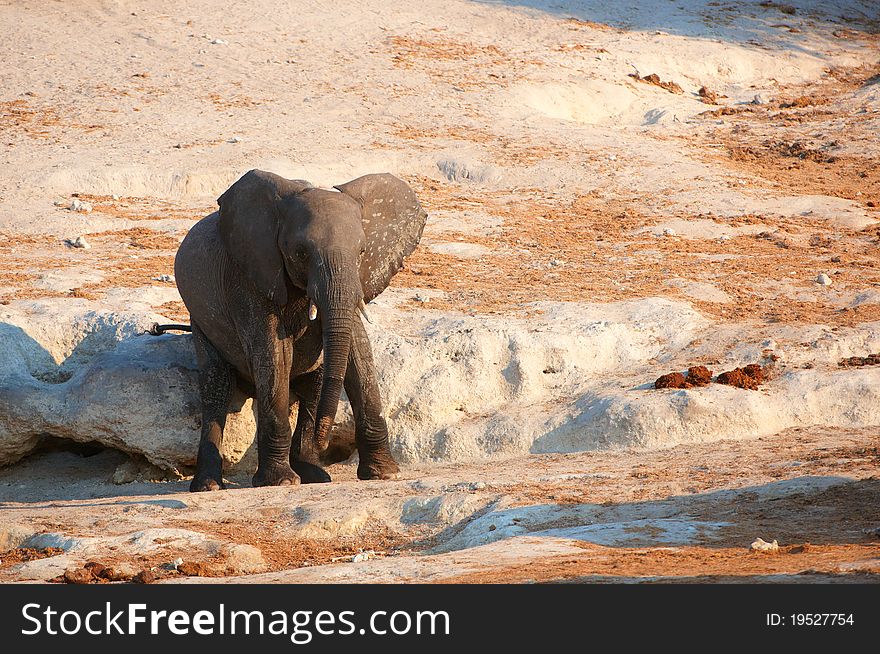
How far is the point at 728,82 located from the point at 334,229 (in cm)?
1337

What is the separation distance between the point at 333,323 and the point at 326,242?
0.53 meters

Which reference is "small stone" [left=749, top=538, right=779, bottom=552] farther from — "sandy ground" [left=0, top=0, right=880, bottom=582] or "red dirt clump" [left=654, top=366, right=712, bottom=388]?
"red dirt clump" [left=654, top=366, right=712, bottom=388]

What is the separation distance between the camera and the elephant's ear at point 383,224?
870cm

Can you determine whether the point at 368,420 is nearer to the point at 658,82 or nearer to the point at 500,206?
the point at 500,206

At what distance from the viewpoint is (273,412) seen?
886 cm

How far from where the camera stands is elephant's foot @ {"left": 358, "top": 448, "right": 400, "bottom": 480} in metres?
8.88

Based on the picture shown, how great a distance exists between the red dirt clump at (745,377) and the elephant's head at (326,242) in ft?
8.06

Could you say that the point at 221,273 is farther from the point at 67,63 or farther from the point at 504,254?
the point at 67,63

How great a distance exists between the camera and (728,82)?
19953mm

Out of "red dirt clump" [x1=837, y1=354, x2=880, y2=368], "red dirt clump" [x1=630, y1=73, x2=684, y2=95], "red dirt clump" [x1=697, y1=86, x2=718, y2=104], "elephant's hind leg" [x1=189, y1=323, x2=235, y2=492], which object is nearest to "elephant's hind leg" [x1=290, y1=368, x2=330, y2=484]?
"elephant's hind leg" [x1=189, y1=323, x2=235, y2=492]

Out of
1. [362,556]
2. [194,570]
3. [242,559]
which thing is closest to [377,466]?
[362,556]

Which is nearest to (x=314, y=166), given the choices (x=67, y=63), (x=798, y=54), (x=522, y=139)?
(x=522, y=139)

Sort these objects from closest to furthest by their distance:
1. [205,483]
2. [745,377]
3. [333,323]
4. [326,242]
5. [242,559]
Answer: [242,559], [333,323], [326,242], [205,483], [745,377]

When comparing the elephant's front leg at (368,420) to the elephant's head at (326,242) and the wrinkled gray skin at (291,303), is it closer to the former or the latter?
the wrinkled gray skin at (291,303)
